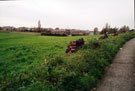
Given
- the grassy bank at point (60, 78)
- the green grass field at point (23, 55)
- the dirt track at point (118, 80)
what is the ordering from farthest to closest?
the green grass field at point (23, 55) < the dirt track at point (118, 80) < the grassy bank at point (60, 78)

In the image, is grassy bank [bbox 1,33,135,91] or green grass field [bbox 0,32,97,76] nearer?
grassy bank [bbox 1,33,135,91]

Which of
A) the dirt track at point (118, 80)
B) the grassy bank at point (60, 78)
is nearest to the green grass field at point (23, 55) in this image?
the grassy bank at point (60, 78)

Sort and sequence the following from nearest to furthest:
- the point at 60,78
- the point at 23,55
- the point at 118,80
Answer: the point at 60,78 → the point at 118,80 → the point at 23,55

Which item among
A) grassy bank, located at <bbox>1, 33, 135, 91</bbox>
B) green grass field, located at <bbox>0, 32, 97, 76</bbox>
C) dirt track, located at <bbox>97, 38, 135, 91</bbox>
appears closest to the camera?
grassy bank, located at <bbox>1, 33, 135, 91</bbox>

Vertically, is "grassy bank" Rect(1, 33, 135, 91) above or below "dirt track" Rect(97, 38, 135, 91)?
above

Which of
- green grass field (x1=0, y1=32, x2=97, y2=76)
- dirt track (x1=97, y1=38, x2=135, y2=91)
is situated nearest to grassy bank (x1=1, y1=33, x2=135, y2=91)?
dirt track (x1=97, y1=38, x2=135, y2=91)

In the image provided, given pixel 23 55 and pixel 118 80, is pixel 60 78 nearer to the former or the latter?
pixel 118 80

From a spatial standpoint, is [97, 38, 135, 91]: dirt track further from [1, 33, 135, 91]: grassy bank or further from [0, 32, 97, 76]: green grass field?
[0, 32, 97, 76]: green grass field

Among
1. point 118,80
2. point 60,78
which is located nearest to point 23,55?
point 60,78

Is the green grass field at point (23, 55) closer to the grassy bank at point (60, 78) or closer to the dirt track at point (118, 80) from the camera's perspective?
the grassy bank at point (60, 78)

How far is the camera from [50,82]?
131 inches

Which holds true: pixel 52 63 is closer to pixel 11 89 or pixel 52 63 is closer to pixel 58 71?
pixel 58 71

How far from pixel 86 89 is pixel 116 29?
81.1 ft

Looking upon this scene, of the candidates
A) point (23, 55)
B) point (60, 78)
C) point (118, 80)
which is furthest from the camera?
point (23, 55)
